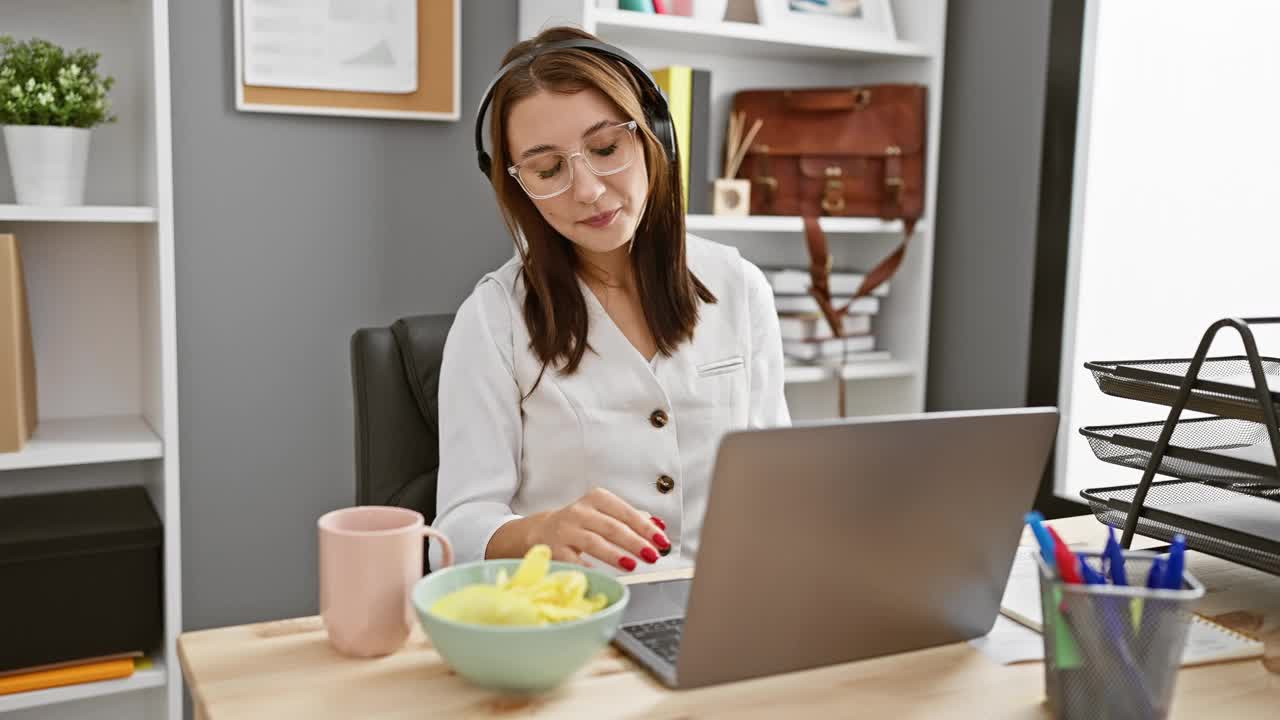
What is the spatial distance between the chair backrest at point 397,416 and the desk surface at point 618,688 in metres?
0.54

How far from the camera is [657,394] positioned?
57.8 inches

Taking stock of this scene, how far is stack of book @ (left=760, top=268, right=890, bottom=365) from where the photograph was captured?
8.58 ft

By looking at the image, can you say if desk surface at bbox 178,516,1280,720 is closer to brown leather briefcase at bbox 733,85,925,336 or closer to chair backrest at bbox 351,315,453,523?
chair backrest at bbox 351,315,453,523

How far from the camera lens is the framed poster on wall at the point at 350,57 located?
2.22 metres

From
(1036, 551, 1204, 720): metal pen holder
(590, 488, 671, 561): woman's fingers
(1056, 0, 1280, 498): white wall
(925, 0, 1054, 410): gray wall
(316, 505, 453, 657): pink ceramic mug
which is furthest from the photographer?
(925, 0, 1054, 410): gray wall

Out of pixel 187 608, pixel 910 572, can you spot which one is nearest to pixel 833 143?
pixel 187 608

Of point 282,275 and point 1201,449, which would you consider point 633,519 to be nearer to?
point 1201,449

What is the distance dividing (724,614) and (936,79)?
2.09 metres

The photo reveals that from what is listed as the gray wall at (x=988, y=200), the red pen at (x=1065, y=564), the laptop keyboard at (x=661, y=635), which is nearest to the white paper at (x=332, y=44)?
the gray wall at (x=988, y=200)

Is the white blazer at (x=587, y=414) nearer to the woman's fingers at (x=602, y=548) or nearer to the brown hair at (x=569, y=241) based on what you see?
the brown hair at (x=569, y=241)

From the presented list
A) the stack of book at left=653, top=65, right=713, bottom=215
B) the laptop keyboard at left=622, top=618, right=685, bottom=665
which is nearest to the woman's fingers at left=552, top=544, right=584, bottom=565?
the laptop keyboard at left=622, top=618, right=685, bottom=665

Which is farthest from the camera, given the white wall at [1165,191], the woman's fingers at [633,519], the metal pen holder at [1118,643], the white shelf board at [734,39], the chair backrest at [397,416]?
the white shelf board at [734,39]

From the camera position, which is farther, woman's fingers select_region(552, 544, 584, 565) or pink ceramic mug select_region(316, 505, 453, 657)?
woman's fingers select_region(552, 544, 584, 565)

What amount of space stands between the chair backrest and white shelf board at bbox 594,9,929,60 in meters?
1.00
